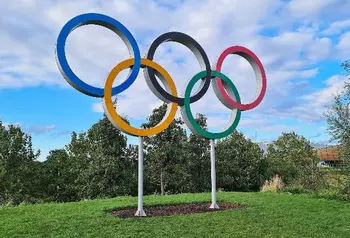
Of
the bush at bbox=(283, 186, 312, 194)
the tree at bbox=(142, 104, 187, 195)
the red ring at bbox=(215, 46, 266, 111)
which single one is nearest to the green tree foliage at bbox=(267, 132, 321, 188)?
the tree at bbox=(142, 104, 187, 195)

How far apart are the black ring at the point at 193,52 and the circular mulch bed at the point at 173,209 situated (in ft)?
8.11

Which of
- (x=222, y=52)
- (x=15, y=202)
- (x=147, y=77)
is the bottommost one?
(x=15, y=202)

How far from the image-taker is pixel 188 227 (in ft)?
22.4

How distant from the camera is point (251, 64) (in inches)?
422

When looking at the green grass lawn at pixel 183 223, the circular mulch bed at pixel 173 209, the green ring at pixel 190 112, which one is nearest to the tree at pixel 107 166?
the green grass lawn at pixel 183 223

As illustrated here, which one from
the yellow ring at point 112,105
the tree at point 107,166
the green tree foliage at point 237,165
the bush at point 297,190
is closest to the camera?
the yellow ring at point 112,105

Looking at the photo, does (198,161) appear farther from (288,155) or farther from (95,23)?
(95,23)

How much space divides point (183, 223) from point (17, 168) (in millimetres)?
15501

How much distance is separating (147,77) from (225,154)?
13287mm

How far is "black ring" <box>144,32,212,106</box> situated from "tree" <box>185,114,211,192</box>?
949cm

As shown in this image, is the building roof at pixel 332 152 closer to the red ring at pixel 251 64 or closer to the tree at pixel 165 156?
the red ring at pixel 251 64

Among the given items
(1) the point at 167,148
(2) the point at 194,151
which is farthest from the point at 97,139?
(2) the point at 194,151

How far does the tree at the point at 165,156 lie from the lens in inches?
701

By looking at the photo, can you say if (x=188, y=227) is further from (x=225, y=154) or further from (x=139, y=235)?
(x=225, y=154)
